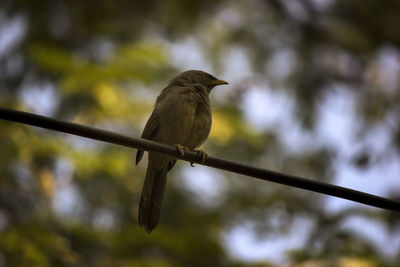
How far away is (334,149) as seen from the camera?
979 centimetres

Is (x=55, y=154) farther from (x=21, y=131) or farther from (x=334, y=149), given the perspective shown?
(x=334, y=149)

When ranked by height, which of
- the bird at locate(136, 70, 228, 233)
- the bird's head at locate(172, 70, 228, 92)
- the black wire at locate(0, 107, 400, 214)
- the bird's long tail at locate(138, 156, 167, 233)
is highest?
the bird's head at locate(172, 70, 228, 92)

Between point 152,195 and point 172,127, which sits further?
point 172,127

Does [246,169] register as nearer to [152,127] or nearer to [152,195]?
[152,195]

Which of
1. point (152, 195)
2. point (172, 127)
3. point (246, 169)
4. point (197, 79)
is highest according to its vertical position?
point (197, 79)

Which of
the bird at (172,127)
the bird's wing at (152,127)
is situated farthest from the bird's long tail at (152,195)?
the bird's wing at (152,127)

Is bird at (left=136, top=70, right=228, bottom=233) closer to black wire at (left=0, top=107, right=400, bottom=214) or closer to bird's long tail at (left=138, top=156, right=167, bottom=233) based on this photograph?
bird's long tail at (left=138, top=156, right=167, bottom=233)

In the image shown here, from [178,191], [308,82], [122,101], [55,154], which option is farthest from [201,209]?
[308,82]

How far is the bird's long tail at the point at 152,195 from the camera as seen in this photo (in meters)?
4.50

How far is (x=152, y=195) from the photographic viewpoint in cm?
474

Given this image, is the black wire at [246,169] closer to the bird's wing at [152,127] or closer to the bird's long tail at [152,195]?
the bird's long tail at [152,195]

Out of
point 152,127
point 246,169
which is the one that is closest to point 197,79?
point 152,127

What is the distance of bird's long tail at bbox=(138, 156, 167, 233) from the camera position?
4.50 meters

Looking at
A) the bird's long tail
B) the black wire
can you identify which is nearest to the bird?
the bird's long tail
